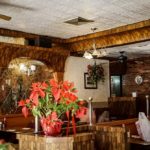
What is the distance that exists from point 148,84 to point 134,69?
958 mm

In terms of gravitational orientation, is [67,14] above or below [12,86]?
above

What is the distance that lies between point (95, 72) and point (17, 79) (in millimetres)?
2741

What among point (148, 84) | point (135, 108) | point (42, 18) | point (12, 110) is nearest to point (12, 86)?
point (12, 110)

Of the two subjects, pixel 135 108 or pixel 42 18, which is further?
pixel 135 108

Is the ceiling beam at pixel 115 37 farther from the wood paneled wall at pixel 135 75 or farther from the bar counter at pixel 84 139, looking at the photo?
the wood paneled wall at pixel 135 75

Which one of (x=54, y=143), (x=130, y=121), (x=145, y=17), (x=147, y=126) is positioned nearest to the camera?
(x=54, y=143)

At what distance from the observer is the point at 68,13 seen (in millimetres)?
5723

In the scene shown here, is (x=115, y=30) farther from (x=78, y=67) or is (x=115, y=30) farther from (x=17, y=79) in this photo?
(x=17, y=79)

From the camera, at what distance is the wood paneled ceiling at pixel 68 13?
5090 mm

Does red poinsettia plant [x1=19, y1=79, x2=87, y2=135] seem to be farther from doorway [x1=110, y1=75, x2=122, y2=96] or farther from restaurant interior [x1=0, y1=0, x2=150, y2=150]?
doorway [x1=110, y1=75, x2=122, y2=96]

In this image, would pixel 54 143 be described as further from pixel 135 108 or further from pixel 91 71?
pixel 135 108

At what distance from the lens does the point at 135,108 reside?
35.5 feet

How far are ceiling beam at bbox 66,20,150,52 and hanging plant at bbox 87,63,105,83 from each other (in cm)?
147

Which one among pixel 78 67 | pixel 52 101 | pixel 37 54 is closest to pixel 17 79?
pixel 37 54
